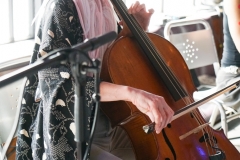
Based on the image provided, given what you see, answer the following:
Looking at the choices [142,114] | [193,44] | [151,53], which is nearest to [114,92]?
[142,114]

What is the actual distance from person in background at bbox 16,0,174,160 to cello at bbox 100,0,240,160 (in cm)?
8

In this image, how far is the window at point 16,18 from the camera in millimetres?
1940

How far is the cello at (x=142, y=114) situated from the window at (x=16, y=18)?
931 millimetres

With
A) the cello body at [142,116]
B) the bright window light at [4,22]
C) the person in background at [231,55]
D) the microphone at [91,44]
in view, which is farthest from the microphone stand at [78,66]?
the bright window light at [4,22]

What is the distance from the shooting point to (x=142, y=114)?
112 cm

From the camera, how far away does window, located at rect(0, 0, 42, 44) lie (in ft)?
6.37

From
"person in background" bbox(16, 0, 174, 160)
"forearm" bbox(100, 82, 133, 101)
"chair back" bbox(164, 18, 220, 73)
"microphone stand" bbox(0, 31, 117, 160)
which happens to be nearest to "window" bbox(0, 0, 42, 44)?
"chair back" bbox(164, 18, 220, 73)

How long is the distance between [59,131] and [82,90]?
15.9 inches

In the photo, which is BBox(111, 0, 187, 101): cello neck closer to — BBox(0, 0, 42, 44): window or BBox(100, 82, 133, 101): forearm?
BBox(100, 82, 133, 101): forearm

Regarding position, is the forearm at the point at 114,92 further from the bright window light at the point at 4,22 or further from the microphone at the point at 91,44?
the bright window light at the point at 4,22

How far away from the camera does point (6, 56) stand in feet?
5.75

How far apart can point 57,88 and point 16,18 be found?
111cm

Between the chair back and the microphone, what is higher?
the microphone

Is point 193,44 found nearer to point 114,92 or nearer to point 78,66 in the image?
point 114,92
